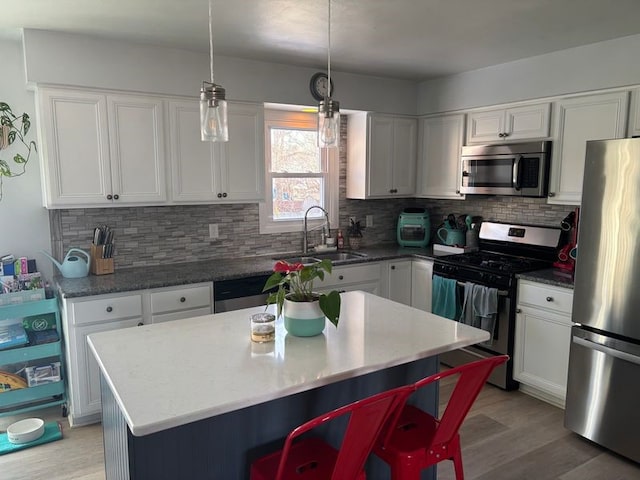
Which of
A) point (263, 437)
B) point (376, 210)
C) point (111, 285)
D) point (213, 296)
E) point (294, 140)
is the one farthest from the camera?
point (376, 210)

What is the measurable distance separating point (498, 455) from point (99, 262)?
2795mm

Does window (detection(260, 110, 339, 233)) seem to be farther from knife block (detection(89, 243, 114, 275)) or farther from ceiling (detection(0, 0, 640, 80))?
knife block (detection(89, 243, 114, 275))

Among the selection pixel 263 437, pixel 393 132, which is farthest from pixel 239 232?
pixel 263 437

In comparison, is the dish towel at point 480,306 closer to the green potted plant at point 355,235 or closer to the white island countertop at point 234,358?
the green potted plant at point 355,235

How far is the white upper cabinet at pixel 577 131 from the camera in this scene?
122 inches

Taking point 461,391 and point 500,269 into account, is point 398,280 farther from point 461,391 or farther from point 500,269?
point 461,391

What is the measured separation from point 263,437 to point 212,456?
201 mm

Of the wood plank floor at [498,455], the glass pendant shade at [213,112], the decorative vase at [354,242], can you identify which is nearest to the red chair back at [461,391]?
the wood plank floor at [498,455]

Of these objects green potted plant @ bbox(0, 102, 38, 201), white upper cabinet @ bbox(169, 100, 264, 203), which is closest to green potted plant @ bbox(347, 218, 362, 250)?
white upper cabinet @ bbox(169, 100, 264, 203)

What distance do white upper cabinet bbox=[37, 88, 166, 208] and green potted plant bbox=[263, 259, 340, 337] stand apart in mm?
1737

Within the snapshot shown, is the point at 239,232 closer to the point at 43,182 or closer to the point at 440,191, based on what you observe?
the point at 43,182

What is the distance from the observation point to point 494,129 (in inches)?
152

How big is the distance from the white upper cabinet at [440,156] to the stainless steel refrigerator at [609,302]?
5.07ft

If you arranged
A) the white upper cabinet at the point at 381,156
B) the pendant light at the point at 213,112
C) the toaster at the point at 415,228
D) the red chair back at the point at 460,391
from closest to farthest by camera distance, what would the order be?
the red chair back at the point at 460,391 → the pendant light at the point at 213,112 → the white upper cabinet at the point at 381,156 → the toaster at the point at 415,228
